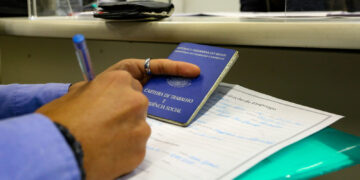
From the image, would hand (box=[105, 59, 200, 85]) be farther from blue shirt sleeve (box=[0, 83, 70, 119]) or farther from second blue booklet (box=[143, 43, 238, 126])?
blue shirt sleeve (box=[0, 83, 70, 119])

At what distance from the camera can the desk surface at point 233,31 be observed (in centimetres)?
43

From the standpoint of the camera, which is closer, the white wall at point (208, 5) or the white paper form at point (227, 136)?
the white paper form at point (227, 136)

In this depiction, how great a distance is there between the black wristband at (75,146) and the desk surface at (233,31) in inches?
12.5

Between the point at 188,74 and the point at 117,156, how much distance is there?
20 centimetres

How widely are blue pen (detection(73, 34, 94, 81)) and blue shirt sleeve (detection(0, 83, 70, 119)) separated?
8.5 inches

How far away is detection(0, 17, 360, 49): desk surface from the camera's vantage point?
0.43 metres

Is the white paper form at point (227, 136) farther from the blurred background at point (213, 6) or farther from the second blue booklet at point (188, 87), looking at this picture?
the blurred background at point (213, 6)

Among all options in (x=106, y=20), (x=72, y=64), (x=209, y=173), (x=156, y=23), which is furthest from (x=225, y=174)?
(x=72, y=64)

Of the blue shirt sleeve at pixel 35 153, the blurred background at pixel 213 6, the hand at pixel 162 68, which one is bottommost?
the blue shirt sleeve at pixel 35 153

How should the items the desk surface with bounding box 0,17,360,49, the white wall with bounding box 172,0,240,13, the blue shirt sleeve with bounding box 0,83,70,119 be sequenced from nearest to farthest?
the desk surface with bounding box 0,17,360,49 < the blue shirt sleeve with bounding box 0,83,70,119 < the white wall with bounding box 172,0,240,13

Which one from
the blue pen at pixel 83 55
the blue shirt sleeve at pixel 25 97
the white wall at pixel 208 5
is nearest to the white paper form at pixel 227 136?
the blue pen at pixel 83 55

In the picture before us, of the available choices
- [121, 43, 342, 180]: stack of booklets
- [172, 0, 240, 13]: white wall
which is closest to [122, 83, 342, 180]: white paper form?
[121, 43, 342, 180]: stack of booklets

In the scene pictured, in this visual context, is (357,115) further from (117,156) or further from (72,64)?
(72,64)

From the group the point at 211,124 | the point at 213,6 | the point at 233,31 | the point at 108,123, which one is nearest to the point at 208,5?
the point at 213,6
